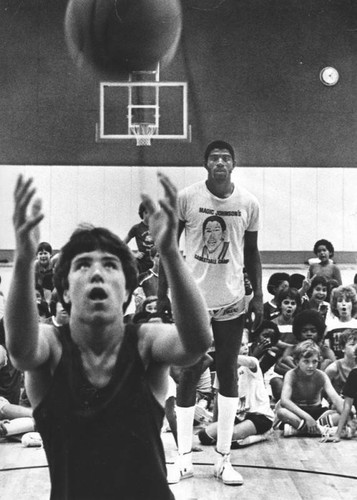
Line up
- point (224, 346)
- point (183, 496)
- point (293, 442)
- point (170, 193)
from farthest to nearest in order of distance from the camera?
point (293, 442) < point (224, 346) < point (183, 496) < point (170, 193)

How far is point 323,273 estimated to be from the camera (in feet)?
31.4

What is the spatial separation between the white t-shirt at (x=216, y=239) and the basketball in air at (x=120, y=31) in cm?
457

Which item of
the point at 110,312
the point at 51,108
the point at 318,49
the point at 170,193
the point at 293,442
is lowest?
the point at 293,442

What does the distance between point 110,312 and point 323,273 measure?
787 cm

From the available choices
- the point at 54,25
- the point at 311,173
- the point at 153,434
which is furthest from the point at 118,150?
the point at 153,434

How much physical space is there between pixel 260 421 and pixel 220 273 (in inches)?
50.5

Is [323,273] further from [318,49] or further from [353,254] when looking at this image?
[318,49]

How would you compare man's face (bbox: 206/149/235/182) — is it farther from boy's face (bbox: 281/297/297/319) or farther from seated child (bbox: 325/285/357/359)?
boy's face (bbox: 281/297/297/319)

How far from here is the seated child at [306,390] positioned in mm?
5332

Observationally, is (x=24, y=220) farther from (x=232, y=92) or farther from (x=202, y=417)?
(x=232, y=92)

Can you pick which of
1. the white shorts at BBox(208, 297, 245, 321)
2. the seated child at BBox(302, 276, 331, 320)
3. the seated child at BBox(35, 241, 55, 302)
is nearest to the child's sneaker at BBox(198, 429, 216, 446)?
the white shorts at BBox(208, 297, 245, 321)

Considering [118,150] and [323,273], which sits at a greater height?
[118,150]

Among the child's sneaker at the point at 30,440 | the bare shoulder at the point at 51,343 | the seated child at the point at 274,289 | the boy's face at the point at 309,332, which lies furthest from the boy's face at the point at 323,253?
the bare shoulder at the point at 51,343

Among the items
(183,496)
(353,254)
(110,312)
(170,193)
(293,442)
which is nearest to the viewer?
(170,193)
